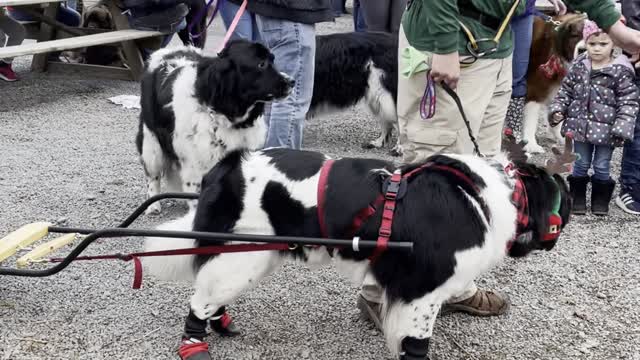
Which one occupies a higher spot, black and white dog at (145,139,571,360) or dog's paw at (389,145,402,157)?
black and white dog at (145,139,571,360)

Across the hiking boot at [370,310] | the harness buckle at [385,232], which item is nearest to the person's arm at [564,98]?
the hiking boot at [370,310]

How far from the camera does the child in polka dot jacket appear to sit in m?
4.36

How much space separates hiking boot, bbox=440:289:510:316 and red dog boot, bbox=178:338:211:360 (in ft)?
3.88

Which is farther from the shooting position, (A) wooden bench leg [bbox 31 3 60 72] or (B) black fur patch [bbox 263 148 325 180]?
(A) wooden bench leg [bbox 31 3 60 72]

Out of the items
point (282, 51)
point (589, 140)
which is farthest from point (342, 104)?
point (589, 140)

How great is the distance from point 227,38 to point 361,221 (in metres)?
1.99

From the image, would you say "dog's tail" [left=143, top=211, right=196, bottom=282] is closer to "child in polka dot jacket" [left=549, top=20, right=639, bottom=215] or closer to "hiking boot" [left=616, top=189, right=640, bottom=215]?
Answer: "child in polka dot jacket" [left=549, top=20, right=639, bottom=215]

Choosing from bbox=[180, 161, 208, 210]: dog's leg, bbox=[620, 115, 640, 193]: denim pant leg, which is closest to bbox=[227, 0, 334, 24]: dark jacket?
bbox=[180, 161, 208, 210]: dog's leg

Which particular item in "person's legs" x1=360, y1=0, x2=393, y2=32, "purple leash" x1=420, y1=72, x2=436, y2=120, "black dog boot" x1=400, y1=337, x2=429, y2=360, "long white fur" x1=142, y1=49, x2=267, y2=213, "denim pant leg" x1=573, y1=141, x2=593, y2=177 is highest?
"person's legs" x1=360, y1=0, x2=393, y2=32

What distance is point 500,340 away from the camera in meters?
3.04

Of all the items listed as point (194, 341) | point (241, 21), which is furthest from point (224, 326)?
point (241, 21)

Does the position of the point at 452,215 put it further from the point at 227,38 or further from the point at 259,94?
the point at 227,38

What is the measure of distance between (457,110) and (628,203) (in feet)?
7.86

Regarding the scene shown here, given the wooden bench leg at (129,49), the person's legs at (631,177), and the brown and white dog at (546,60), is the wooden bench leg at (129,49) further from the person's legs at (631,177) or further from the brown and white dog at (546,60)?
the person's legs at (631,177)
